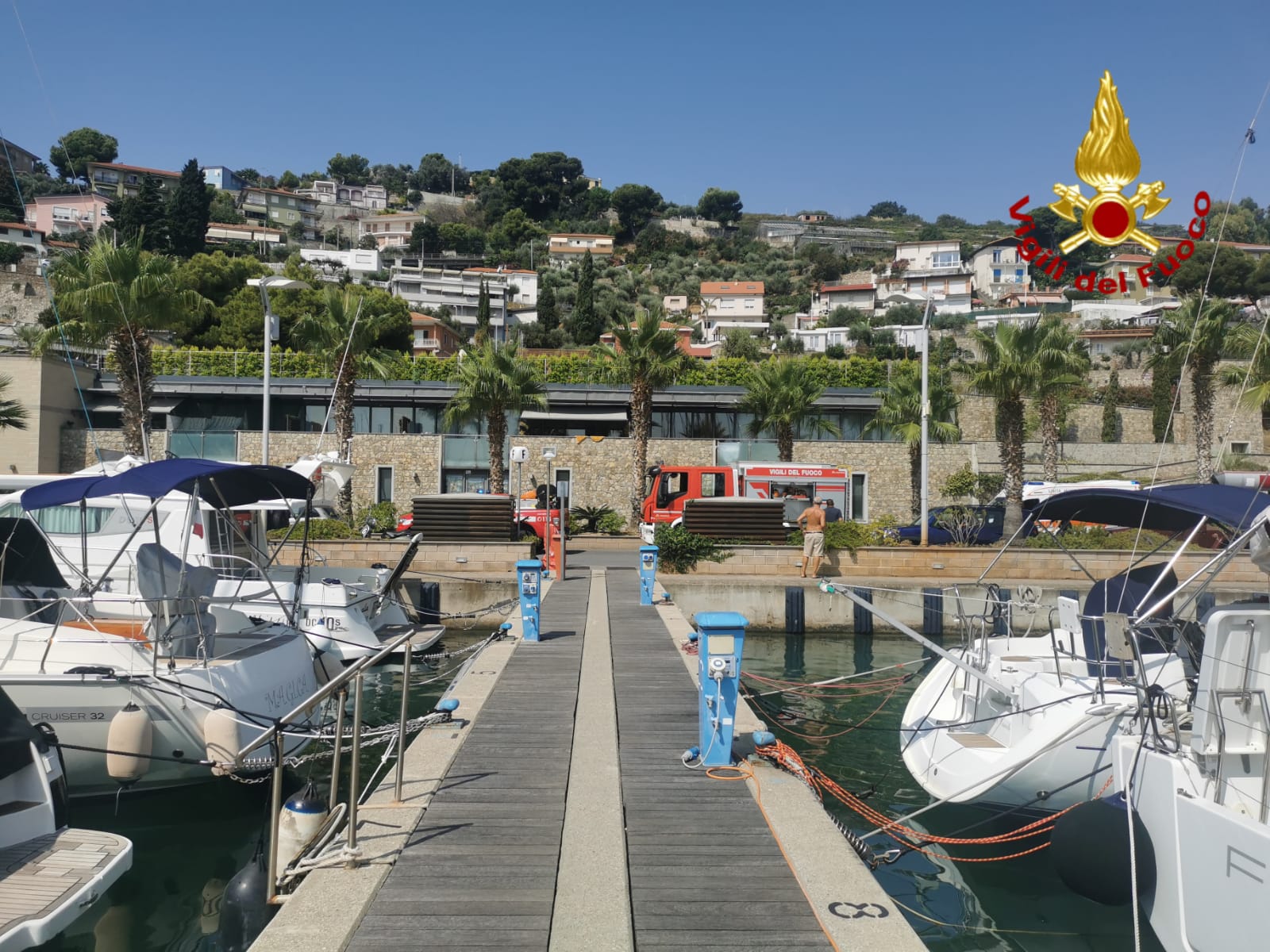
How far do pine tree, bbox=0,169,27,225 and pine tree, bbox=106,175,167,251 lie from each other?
423 inches

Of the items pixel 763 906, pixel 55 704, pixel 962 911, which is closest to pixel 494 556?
pixel 55 704

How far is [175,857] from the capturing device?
10.6 metres

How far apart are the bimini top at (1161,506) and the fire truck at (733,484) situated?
1906 centimetres

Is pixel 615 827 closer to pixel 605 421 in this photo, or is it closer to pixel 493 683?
pixel 493 683

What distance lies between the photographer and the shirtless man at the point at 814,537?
2417cm

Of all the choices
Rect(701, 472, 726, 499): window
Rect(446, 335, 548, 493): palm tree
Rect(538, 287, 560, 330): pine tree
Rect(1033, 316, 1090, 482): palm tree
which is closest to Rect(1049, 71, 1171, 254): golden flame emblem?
Rect(1033, 316, 1090, 482): palm tree

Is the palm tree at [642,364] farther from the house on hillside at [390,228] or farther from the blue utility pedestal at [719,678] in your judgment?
the house on hillside at [390,228]

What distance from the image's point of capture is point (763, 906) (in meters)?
6.29

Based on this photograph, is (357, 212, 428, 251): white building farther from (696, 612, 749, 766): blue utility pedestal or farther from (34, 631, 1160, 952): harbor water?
(696, 612, 749, 766): blue utility pedestal

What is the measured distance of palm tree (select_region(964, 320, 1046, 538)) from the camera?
2884 centimetres

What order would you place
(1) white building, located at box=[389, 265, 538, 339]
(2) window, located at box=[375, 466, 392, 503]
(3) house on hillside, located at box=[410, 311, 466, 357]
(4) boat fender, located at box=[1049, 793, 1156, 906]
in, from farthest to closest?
(1) white building, located at box=[389, 265, 538, 339], (3) house on hillside, located at box=[410, 311, 466, 357], (2) window, located at box=[375, 466, 392, 503], (4) boat fender, located at box=[1049, 793, 1156, 906]

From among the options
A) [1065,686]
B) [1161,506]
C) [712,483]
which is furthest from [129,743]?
[712,483]

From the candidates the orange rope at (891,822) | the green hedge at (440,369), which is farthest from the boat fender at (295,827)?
the green hedge at (440,369)

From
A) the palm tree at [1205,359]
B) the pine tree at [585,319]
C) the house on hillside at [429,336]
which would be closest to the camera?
the palm tree at [1205,359]
